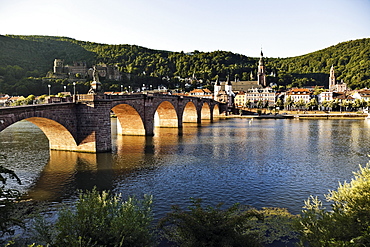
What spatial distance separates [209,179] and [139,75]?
157938 millimetres

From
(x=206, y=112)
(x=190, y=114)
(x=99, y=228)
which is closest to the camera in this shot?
(x=99, y=228)

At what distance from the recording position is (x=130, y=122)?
148 ft

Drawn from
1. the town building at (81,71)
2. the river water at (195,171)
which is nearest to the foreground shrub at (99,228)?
the river water at (195,171)

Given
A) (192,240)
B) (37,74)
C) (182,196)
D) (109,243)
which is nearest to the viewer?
(109,243)

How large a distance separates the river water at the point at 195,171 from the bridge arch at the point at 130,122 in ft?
21.8

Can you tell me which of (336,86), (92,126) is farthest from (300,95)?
(92,126)

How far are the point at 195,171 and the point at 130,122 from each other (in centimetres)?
2381

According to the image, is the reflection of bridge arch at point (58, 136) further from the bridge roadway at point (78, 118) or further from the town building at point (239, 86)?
the town building at point (239, 86)

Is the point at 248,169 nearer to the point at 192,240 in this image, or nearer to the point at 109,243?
the point at 192,240

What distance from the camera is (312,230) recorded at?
9.65m

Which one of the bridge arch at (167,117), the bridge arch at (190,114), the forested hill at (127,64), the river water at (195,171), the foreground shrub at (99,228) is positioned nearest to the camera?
the foreground shrub at (99,228)

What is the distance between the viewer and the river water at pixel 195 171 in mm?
17797

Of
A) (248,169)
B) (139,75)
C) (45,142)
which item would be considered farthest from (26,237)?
(139,75)

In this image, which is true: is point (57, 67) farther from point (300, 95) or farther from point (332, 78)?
point (332, 78)
